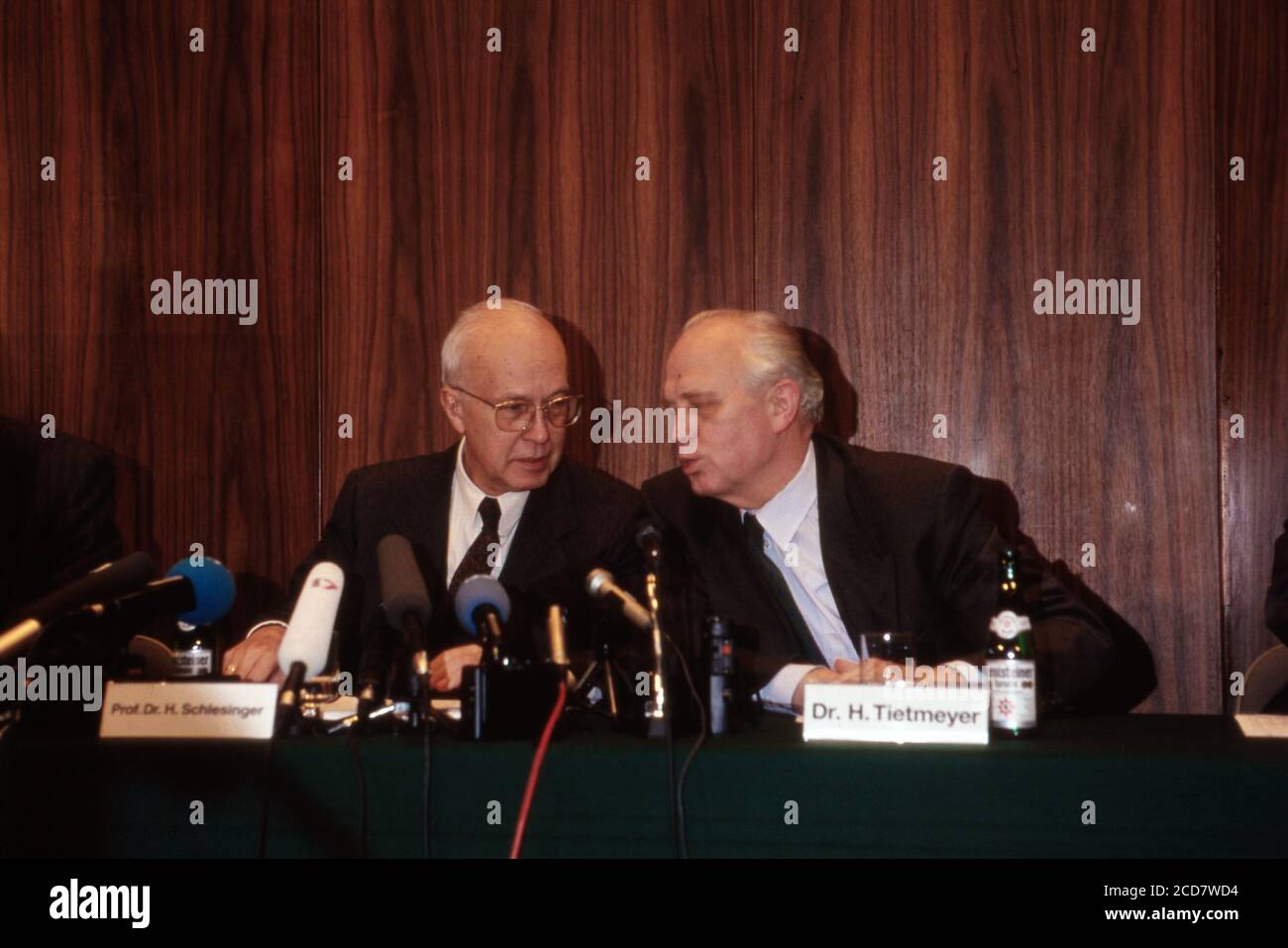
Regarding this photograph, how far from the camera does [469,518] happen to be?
3.19 metres

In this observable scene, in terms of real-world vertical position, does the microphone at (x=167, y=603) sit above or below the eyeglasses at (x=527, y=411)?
below

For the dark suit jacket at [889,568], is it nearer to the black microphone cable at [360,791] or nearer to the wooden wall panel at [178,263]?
the black microphone cable at [360,791]

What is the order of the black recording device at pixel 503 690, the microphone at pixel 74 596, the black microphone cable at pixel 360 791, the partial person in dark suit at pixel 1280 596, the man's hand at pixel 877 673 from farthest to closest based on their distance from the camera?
1. the partial person in dark suit at pixel 1280 596
2. the man's hand at pixel 877 673
3. the black recording device at pixel 503 690
4. the black microphone cable at pixel 360 791
5. the microphone at pixel 74 596

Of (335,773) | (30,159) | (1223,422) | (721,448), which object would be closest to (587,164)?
(721,448)

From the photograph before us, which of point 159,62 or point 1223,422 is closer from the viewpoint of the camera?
point 1223,422

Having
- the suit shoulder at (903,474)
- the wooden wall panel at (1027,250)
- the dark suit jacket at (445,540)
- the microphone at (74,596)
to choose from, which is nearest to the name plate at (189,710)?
the microphone at (74,596)

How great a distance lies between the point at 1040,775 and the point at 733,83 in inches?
107

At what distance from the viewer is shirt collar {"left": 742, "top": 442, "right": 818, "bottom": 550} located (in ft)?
9.89

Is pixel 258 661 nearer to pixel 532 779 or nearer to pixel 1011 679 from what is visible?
pixel 532 779

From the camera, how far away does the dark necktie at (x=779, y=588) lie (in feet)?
9.44

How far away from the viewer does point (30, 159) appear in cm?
397

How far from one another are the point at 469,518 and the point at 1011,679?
1.66 metres

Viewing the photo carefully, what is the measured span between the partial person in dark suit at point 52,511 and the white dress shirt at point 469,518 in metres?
0.86
